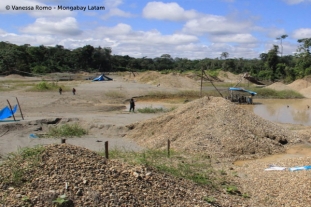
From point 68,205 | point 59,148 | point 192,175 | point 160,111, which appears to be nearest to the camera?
point 68,205

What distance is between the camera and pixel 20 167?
6742 mm

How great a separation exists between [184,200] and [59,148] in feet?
8.80

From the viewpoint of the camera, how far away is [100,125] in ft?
63.2

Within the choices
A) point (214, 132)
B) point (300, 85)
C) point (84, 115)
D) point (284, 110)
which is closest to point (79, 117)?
point (84, 115)

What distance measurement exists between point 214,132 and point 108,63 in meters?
81.5

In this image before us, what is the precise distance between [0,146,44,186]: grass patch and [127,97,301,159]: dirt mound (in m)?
8.17

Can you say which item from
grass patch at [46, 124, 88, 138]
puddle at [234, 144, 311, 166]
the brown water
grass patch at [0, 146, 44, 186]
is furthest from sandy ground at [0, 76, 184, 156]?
grass patch at [0, 146, 44, 186]

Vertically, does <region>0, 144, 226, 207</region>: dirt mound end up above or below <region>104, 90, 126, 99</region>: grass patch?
above

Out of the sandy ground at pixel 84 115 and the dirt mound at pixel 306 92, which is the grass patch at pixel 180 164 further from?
the dirt mound at pixel 306 92

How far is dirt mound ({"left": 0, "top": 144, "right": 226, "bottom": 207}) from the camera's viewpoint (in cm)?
609

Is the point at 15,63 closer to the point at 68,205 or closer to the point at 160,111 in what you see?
the point at 160,111

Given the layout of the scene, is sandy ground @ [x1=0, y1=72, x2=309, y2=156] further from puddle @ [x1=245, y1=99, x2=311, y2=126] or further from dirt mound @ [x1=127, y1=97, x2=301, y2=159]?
puddle @ [x1=245, y1=99, x2=311, y2=126]

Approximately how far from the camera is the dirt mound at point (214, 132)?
14.5 metres

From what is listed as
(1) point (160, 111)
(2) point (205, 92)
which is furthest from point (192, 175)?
(2) point (205, 92)
